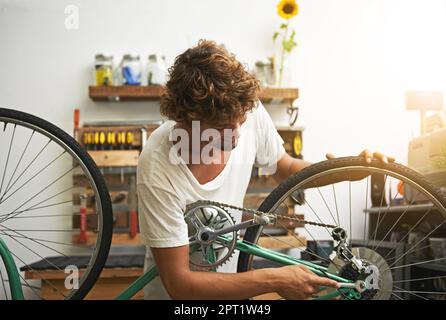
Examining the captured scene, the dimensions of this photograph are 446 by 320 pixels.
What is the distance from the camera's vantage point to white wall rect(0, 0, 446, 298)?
2252 mm

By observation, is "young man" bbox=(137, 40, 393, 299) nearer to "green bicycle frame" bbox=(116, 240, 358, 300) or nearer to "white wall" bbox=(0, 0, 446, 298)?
"green bicycle frame" bbox=(116, 240, 358, 300)

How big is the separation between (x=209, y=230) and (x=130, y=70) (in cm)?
149

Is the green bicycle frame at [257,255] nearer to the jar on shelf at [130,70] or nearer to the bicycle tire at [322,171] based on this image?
the bicycle tire at [322,171]

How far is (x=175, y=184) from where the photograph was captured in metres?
0.93

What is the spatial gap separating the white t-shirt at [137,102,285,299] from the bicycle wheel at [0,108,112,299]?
0.12 meters

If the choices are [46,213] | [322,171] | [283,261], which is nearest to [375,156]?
[322,171]

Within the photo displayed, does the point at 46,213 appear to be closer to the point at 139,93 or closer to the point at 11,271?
the point at 139,93

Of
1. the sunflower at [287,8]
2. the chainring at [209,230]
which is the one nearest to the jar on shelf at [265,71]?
the sunflower at [287,8]

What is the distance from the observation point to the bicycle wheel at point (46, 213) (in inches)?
38.2

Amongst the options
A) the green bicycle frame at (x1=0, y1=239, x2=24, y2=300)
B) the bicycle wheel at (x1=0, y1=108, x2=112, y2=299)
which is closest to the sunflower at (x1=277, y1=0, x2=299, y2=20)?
the bicycle wheel at (x1=0, y1=108, x2=112, y2=299)

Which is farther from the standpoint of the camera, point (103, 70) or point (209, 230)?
point (103, 70)

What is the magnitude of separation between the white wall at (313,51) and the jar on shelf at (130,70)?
0.08 metres
